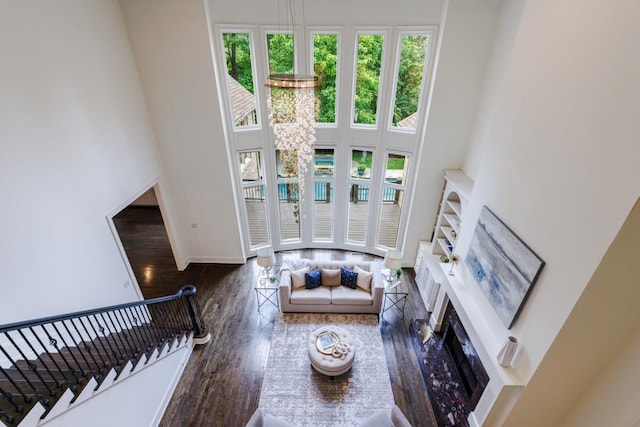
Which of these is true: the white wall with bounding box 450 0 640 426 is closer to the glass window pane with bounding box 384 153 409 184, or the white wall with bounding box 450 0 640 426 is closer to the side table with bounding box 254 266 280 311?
the glass window pane with bounding box 384 153 409 184

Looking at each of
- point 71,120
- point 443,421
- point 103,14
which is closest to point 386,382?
point 443,421

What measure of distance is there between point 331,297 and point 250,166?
3625 millimetres

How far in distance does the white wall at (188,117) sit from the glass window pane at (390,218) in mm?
3813

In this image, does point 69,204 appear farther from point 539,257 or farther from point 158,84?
point 539,257

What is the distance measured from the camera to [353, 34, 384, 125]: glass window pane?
615cm

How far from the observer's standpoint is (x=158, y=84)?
5.94m

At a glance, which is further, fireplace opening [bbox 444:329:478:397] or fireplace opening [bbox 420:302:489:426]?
fireplace opening [bbox 444:329:478:397]

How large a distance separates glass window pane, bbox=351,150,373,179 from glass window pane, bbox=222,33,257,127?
250 cm

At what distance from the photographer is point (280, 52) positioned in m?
6.18

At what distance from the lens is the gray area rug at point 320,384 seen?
4.61 m

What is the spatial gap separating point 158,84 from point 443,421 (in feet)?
25.3

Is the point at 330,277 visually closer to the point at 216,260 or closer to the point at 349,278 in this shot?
the point at 349,278

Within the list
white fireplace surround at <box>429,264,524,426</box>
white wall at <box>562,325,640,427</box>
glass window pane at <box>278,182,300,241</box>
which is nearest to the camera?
white wall at <box>562,325,640,427</box>

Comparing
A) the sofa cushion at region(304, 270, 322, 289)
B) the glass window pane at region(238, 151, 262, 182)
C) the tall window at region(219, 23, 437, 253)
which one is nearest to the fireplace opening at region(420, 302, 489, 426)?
the sofa cushion at region(304, 270, 322, 289)
